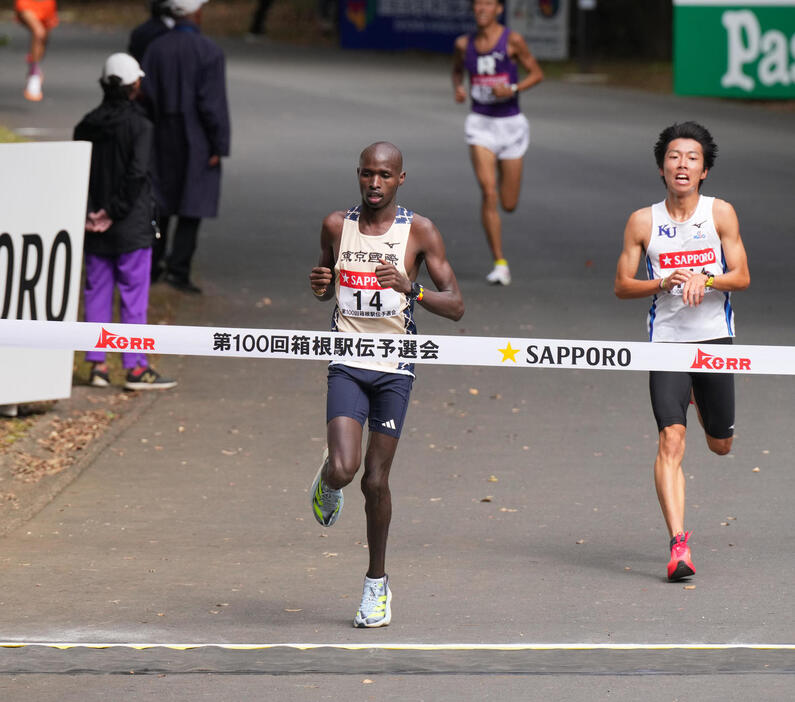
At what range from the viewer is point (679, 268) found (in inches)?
277

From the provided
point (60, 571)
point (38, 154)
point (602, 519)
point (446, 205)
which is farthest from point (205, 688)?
point (446, 205)

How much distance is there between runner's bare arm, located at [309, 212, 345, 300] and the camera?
6.38 m

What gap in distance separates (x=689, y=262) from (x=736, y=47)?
3.07m

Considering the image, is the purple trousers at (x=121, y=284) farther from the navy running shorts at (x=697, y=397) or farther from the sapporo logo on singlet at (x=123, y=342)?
the navy running shorts at (x=697, y=397)

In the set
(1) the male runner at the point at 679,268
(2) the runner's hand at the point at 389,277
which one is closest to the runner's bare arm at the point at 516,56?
(1) the male runner at the point at 679,268

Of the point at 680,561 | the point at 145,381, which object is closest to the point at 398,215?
the point at 680,561

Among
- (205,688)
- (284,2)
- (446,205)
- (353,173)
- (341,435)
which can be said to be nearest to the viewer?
(205,688)

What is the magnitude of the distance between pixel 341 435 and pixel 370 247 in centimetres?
69

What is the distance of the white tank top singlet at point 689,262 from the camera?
23.1 ft

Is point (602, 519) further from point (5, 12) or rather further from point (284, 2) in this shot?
point (5, 12)

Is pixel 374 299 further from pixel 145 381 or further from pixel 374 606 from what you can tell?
pixel 145 381

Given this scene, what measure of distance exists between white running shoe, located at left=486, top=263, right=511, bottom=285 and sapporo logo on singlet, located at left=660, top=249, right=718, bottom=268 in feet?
23.6

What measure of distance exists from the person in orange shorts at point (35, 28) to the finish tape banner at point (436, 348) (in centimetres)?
2075

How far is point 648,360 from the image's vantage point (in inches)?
270
